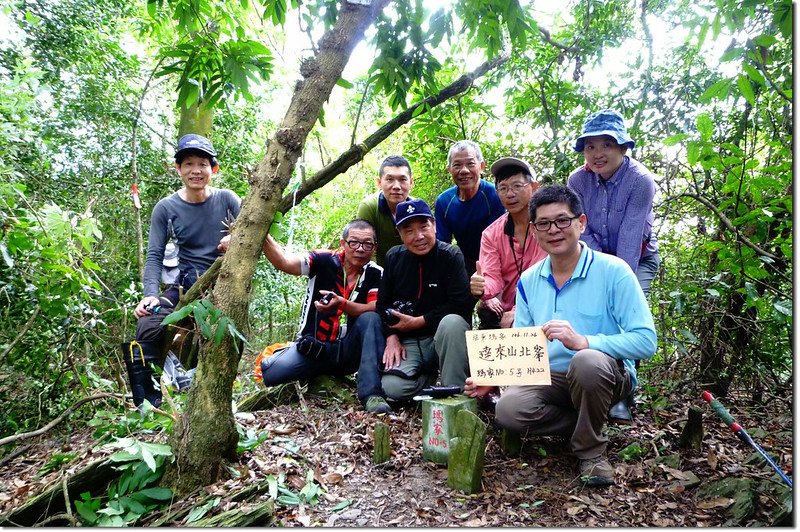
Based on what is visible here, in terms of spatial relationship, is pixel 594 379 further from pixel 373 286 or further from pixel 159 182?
pixel 159 182

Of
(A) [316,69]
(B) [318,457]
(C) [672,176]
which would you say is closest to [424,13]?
(A) [316,69]

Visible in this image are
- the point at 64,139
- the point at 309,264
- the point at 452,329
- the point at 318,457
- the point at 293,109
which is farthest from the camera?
the point at 64,139

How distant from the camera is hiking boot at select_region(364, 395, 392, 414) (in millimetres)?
3881

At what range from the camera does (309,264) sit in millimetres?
4484

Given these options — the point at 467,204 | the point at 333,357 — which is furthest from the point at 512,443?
the point at 467,204

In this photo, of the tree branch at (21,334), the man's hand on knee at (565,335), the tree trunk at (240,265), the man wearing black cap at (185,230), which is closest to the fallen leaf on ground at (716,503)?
the man's hand on knee at (565,335)

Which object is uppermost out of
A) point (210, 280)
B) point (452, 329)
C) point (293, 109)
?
point (293, 109)

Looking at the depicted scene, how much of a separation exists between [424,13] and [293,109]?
1.23 m

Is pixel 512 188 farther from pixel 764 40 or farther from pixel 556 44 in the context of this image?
pixel 556 44

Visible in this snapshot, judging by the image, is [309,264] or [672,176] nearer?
[309,264]

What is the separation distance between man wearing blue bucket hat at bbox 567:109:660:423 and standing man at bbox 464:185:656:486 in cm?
61

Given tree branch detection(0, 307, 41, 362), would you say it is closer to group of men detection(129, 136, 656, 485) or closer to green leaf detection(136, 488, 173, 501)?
group of men detection(129, 136, 656, 485)

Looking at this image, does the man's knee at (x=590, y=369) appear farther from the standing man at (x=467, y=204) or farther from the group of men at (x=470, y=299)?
the standing man at (x=467, y=204)

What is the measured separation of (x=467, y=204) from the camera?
4.66 m
